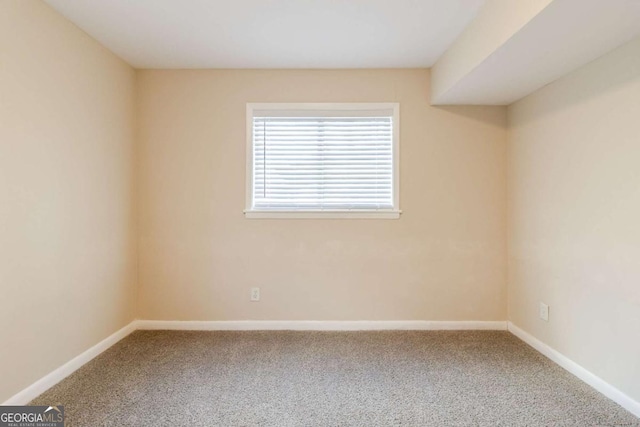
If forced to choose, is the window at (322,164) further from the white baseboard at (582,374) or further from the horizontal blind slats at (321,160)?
the white baseboard at (582,374)

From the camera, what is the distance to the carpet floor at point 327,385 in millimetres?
1920

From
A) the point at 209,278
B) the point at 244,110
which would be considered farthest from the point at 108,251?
the point at 244,110

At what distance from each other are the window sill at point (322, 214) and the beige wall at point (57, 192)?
1.16m

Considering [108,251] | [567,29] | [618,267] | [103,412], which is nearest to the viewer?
[567,29]

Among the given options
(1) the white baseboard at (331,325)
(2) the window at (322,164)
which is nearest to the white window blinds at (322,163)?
(2) the window at (322,164)

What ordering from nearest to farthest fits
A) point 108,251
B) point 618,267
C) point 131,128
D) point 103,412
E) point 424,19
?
point 103,412 < point 618,267 < point 424,19 < point 108,251 < point 131,128

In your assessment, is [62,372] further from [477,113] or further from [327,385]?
[477,113]

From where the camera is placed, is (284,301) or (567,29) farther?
(284,301)

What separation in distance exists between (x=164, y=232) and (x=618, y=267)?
3403mm

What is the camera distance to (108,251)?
2.84m

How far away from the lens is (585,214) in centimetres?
233

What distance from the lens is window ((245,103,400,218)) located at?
323cm

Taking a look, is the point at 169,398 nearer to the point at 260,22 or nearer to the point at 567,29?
the point at 260,22

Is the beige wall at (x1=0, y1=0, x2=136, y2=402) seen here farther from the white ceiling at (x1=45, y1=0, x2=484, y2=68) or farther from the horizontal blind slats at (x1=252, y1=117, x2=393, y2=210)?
the horizontal blind slats at (x1=252, y1=117, x2=393, y2=210)
